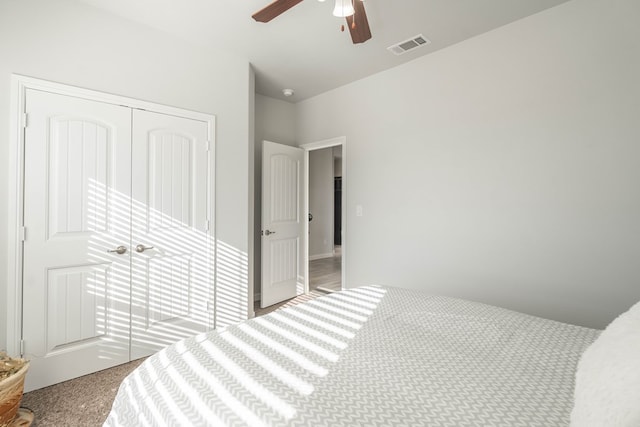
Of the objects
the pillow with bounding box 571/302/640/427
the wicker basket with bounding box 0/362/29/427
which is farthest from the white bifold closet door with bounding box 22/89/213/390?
the pillow with bounding box 571/302/640/427

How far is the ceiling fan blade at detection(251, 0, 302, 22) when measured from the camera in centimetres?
169

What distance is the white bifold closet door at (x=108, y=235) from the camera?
2033mm

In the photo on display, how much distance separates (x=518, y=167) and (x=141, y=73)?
3063 mm

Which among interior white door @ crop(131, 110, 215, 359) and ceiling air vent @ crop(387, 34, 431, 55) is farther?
ceiling air vent @ crop(387, 34, 431, 55)

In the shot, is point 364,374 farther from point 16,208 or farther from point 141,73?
point 141,73

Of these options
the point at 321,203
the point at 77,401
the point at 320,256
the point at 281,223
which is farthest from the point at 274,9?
the point at 320,256

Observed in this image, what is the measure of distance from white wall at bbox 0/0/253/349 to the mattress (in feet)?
5.41

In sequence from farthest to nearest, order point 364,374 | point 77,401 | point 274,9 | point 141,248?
point 141,248, point 77,401, point 274,9, point 364,374

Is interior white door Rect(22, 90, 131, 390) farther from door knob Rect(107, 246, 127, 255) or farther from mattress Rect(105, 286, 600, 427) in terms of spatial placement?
mattress Rect(105, 286, 600, 427)

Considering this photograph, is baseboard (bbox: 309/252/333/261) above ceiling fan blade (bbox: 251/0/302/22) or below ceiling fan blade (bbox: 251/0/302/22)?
below

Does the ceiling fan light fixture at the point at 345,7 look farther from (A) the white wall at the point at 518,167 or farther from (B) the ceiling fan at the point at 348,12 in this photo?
(A) the white wall at the point at 518,167

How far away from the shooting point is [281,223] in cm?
382

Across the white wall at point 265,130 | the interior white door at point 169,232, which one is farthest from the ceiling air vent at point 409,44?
the interior white door at point 169,232

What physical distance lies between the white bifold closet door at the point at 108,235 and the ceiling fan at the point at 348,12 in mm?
1269
